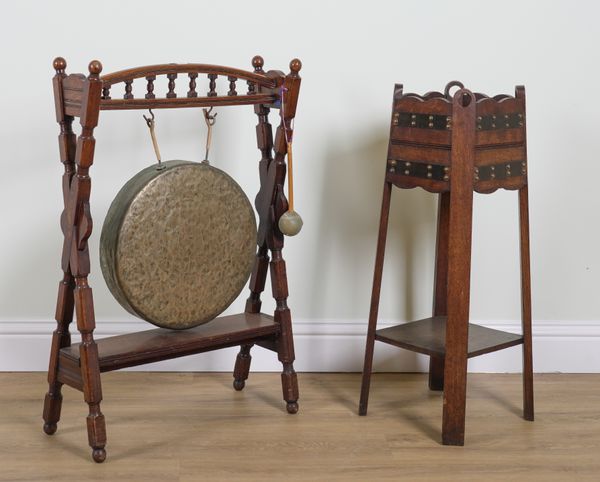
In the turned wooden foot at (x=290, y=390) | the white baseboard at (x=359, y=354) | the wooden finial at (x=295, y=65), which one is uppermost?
the wooden finial at (x=295, y=65)

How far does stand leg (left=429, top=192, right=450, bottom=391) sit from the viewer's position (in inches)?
118

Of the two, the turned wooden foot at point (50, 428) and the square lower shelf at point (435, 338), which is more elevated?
the square lower shelf at point (435, 338)

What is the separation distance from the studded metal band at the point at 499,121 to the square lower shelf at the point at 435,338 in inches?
23.1

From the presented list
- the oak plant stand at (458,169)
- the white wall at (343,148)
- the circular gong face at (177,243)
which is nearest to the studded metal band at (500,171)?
the oak plant stand at (458,169)

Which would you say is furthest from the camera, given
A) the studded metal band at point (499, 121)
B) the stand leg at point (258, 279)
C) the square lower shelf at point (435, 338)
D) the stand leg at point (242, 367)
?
the stand leg at point (242, 367)

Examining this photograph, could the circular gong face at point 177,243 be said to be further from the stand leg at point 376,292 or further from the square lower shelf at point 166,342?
the stand leg at point 376,292

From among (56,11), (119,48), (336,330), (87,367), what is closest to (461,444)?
(336,330)

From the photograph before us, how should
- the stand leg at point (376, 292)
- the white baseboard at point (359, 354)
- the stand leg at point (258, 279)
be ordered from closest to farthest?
the stand leg at point (376, 292), the stand leg at point (258, 279), the white baseboard at point (359, 354)

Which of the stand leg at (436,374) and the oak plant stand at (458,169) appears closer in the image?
the oak plant stand at (458,169)

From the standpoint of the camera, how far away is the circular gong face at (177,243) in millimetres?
2617

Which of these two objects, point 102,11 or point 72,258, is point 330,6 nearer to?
point 102,11

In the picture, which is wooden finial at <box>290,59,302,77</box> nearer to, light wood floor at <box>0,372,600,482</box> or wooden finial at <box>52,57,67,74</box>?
wooden finial at <box>52,57,67,74</box>

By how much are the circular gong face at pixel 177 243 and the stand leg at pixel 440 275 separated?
1.90ft

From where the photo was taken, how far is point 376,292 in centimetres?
283
